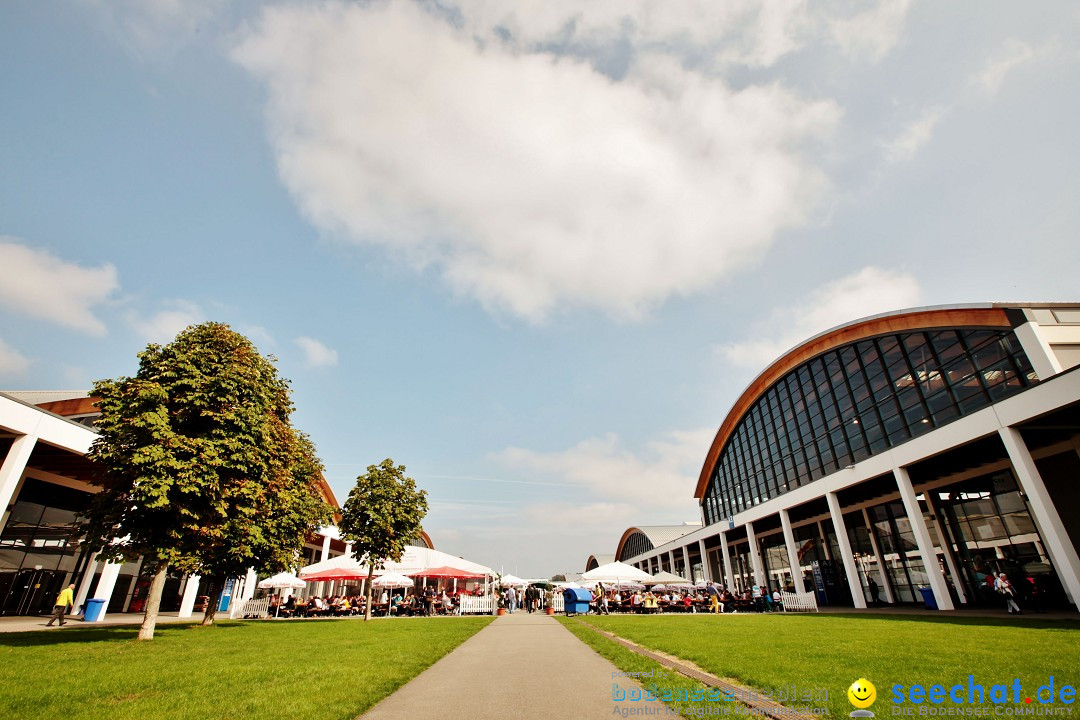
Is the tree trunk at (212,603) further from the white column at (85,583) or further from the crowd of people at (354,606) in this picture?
the crowd of people at (354,606)

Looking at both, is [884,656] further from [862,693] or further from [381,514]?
→ [381,514]

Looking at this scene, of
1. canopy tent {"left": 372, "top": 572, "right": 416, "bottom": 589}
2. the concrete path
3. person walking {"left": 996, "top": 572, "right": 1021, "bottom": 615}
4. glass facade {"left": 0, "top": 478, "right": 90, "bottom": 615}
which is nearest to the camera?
the concrete path

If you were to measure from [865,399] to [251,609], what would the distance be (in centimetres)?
3652

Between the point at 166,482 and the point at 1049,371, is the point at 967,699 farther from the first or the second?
the point at 1049,371

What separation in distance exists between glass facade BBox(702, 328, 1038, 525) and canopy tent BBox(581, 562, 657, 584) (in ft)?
38.2

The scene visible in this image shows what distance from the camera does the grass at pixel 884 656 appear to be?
611 centimetres

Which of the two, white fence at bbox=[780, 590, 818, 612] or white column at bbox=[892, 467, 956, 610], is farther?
white fence at bbox=[780, 590, 818, 612]

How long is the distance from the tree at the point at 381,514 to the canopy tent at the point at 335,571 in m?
3.53

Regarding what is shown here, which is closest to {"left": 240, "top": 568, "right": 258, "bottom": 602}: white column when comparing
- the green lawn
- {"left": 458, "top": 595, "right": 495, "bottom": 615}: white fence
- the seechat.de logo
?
{"left": 458, "top": 595, "right": 495, "bottom": 615}: white fence

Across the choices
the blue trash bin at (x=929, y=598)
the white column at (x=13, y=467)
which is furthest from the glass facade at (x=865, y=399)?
the white column at (x=13, y=467)

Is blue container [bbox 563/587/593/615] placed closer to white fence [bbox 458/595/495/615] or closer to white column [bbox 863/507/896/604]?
white fence [bbox 458/595/495/615]

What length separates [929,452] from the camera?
64.6ft

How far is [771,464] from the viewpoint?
36.2m

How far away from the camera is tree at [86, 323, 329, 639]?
12172mm
